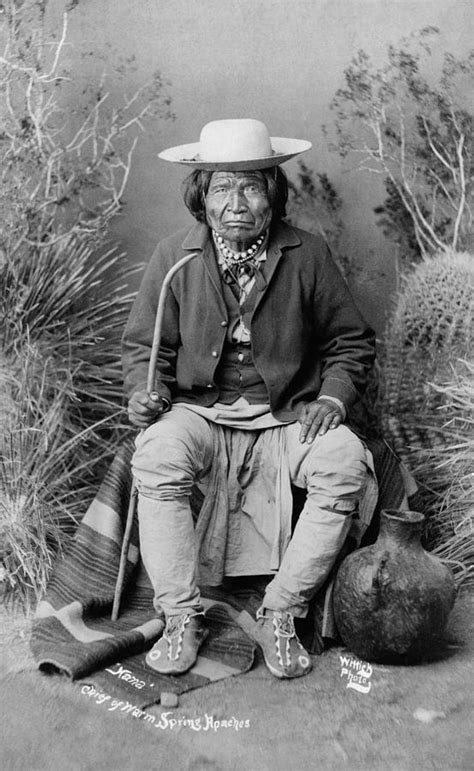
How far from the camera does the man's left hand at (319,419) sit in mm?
3059

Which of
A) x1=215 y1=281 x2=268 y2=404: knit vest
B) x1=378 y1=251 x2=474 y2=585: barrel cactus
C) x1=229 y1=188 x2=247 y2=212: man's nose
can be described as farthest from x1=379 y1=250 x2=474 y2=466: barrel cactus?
x1=229 y1=188 x2=247 y2=212: man's nose

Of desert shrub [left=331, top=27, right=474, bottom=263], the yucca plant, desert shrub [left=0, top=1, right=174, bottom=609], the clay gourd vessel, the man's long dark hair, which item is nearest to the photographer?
the clay gourd vessel

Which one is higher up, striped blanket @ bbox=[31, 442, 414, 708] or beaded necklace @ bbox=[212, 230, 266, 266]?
beaded necklace @ bbox=[212, 230, 266, 266]

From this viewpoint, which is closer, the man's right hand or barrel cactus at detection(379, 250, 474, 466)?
the man's right hand

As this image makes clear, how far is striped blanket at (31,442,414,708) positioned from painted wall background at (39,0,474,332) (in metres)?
1.37

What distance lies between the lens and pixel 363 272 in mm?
4113

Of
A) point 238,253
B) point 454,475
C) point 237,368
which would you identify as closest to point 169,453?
point 237,368

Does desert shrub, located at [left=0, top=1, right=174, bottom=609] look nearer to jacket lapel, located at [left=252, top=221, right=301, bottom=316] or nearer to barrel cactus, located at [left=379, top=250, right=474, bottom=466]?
jacket lapel, located at [left=252, top=221, right=301, bottom=316]

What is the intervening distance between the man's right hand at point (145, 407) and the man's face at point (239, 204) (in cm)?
62

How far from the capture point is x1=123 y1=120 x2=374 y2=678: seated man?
9.50 feet

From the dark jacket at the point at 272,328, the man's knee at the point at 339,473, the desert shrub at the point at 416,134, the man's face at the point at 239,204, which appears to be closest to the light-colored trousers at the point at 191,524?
the man's knee at the point at 339,473

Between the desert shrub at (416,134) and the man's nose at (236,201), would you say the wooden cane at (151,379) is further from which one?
the desert shrub at (416,134)

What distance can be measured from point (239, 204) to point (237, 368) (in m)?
0.59

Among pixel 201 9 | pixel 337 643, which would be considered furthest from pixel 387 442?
pixel 201 9
